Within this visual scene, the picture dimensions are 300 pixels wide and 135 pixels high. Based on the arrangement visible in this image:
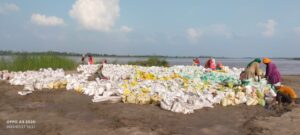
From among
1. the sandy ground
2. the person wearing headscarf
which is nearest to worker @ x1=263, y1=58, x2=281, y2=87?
the person wearing headscarf

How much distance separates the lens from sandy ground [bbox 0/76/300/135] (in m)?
6.11

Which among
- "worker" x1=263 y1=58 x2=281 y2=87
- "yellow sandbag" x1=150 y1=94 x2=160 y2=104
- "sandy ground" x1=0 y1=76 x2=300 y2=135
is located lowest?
"sandy ground" x1=0 y1=76 x2=300 y2=135

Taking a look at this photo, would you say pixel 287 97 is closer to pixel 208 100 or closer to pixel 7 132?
pixel 208 100

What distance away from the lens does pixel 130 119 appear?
689cm

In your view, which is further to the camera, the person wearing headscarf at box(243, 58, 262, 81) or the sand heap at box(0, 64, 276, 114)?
the person wearing headscarf at box(243, 58, 262, 81)

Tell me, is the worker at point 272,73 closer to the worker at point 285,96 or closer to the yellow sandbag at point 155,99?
the worker at point 285,96

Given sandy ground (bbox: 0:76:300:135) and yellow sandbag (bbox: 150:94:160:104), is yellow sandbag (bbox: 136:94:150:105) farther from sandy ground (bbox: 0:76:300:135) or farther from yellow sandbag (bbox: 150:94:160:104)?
sandy ground (bbox: 0:76:300:135)

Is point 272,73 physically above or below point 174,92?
above

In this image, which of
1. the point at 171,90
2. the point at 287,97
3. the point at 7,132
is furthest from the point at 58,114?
the point at 287,97

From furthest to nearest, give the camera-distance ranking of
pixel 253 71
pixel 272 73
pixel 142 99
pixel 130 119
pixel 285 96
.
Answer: pixel 253 71, pixel 272 73, pixel 285 96, pixel 142 99, pixel 130 119

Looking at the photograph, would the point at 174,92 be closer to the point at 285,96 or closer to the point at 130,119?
the point at 130,119

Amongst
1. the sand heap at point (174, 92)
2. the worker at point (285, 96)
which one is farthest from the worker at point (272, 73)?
the worker at point (285, 96)

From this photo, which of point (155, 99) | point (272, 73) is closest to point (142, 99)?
point (155, 99)

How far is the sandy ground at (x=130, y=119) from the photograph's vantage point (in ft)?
20.0
